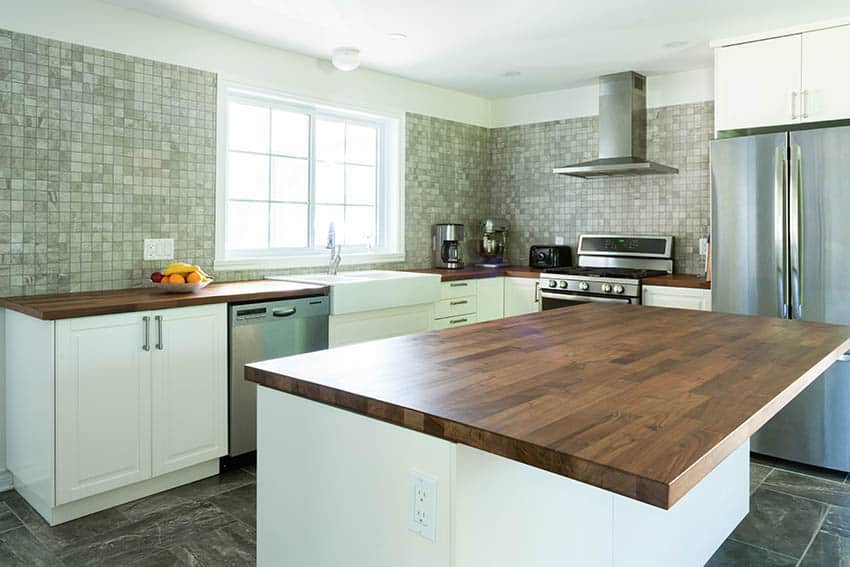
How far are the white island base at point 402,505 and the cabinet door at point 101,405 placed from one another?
136 cm

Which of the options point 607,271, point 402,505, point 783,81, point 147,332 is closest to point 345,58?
point 147,332

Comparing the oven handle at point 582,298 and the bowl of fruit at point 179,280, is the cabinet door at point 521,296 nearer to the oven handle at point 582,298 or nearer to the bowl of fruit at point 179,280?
the oven handle at point 582,298

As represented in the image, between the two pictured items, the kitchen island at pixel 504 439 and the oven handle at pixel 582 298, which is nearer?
the kitchen island at pixel 504 439

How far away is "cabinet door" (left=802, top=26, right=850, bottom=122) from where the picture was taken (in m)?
3.29

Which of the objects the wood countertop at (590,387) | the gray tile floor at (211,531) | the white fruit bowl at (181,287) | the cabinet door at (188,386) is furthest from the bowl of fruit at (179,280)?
the wood countertop at (590,387)

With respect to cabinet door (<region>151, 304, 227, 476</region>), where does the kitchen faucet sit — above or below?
above

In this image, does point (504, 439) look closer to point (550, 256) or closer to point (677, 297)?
point (677, 297)

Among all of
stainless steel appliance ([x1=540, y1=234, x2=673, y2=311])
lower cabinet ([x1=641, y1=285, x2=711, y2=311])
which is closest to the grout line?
lower cabinet ([x1=641, y1=285, x2=711, y2=311])

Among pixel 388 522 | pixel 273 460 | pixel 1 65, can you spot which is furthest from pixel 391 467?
pixel 1 65

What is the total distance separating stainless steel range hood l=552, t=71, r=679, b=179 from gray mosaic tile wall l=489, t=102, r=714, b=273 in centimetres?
13

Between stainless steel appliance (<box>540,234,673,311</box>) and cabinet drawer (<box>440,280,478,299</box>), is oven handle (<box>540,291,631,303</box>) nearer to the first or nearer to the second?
stainless steel appliance (<box>540,234,673,311</box>)

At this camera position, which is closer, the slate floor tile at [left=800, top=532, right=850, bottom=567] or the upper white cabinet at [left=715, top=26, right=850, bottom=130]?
Answer: the slate floor tile at [left=800, top=532, right=850, bottom=567]

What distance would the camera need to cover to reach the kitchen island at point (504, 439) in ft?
3.45

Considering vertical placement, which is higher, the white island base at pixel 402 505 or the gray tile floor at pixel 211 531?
the white island base at pixel 402 505
